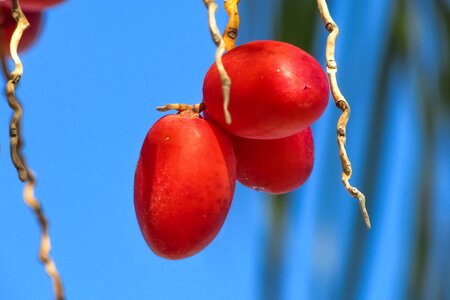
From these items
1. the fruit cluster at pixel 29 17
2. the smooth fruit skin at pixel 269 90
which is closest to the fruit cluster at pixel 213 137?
the smooth fruit skin at pixel 269 90

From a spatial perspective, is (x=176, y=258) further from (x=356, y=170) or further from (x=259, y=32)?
(x=356, y=170)

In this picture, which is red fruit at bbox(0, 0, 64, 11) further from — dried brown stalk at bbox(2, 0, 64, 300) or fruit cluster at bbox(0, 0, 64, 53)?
dried brown stalk at bbox(2, 0, 64, 300)

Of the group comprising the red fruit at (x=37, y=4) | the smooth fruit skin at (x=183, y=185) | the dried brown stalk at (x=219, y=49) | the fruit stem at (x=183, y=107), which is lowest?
the smooth fruit skin at (x=183, y=185)

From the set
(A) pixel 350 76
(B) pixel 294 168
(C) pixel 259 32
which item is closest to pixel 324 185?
(A) pixel 350 76

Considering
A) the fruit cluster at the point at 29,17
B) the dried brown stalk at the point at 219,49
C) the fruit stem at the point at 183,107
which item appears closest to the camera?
the dried brown stalk at the point at 219,49

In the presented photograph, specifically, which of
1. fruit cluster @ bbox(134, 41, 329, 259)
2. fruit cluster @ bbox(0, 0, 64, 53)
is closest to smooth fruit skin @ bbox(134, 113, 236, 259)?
fruit cluster @ bbox(134, 41, 329, 259)

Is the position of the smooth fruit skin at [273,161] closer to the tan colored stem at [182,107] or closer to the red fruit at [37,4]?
the tan colored stem at [182,107]

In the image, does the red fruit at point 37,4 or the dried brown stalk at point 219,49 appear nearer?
the dried brown stalk at point 219,49
